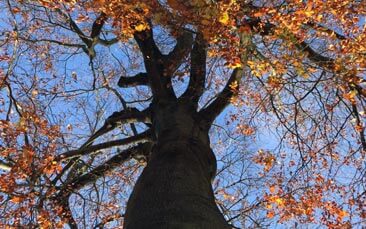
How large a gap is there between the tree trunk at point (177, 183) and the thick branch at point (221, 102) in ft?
0.96

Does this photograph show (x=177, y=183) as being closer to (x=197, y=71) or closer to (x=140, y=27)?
(x=197, y=71)

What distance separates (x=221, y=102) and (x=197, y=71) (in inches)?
34.1

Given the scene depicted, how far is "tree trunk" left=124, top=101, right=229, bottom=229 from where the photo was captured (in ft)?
10.2

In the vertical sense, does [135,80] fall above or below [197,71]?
above

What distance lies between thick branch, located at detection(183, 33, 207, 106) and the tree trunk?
0.73 m

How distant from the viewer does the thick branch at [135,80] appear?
731 cm

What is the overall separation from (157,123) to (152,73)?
58.1 inches

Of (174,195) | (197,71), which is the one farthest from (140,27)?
(174,195)

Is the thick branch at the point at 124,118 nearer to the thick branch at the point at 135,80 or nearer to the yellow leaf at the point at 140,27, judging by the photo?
the thick branch at the point at 135,80

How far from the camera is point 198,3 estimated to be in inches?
230

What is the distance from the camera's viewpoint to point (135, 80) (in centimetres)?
737

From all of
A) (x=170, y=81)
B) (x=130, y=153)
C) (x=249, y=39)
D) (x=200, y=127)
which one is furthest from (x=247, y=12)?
(x=130, y=153)

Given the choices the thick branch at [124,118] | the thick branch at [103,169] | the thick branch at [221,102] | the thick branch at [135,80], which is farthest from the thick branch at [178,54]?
the thick branch at [103,169]

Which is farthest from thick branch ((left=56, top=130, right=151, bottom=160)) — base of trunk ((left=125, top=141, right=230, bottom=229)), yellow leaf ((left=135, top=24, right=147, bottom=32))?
yellow leaf ((left=135, top=24, right=147, bottom=32))
